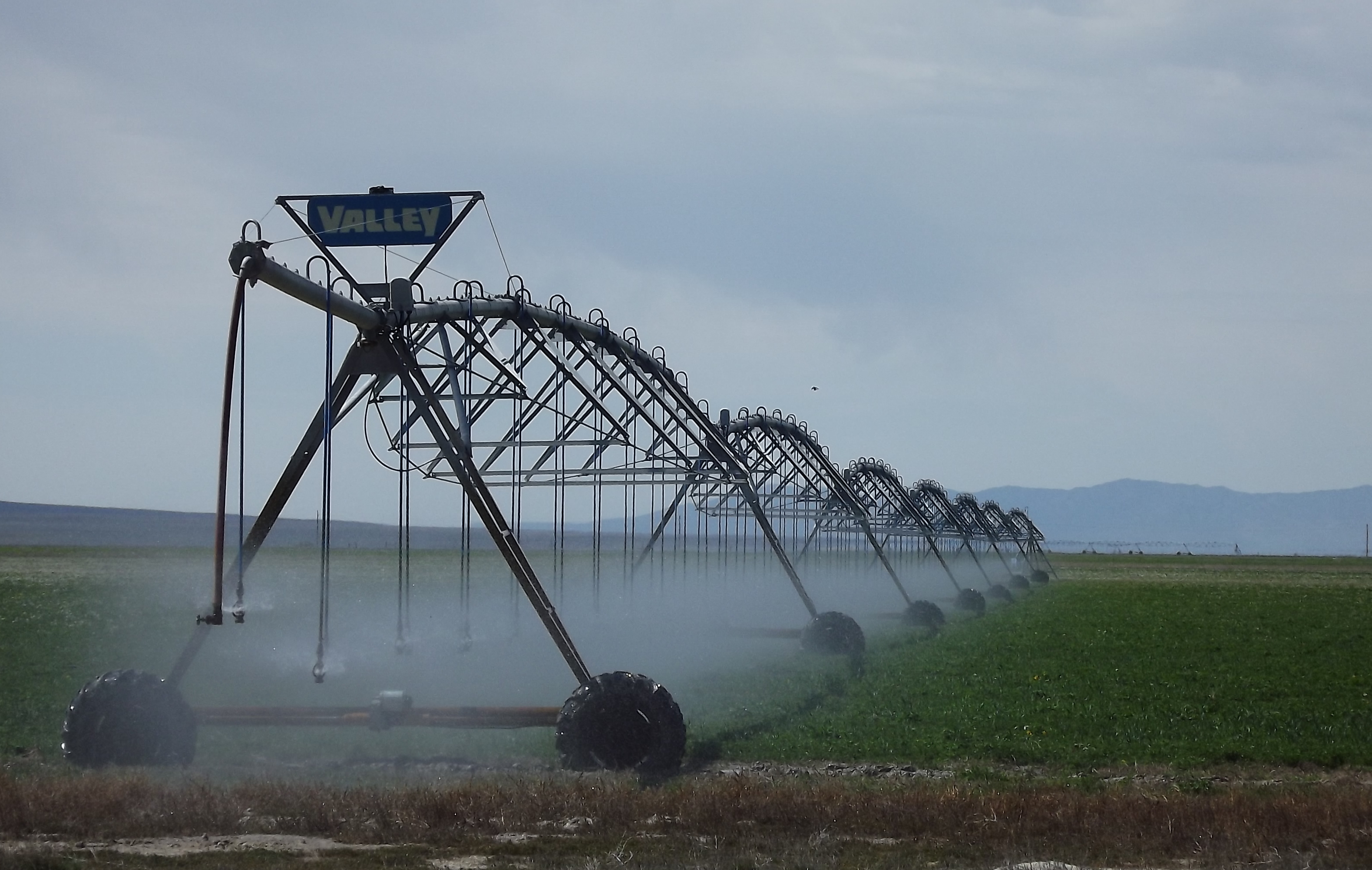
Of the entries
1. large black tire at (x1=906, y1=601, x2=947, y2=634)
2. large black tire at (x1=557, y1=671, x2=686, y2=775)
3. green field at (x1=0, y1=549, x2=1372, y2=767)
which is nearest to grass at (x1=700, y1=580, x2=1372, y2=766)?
green field at (x1=0, y1=549, x2=1372, y2=767)

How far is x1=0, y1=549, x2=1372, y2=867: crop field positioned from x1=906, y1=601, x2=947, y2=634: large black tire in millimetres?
7564

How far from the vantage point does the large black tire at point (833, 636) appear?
27.1 metres

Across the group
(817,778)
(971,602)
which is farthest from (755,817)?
(971,602)

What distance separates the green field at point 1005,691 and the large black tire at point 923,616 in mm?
576

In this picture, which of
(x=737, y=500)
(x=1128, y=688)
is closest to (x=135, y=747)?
(x=1128, y=688)

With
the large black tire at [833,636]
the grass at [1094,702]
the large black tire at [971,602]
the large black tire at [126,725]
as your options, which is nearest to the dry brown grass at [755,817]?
the large black tire at [126,725]

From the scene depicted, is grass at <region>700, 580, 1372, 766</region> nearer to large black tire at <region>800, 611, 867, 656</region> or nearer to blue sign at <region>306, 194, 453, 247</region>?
large black tire at <region>800, 611, 867, 656</region>

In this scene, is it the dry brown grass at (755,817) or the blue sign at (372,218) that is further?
the blue sign at (372,218)

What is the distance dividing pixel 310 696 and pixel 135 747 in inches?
232

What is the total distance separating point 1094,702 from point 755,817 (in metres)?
10.3

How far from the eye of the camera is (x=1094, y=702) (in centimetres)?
1959

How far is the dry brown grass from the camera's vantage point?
9.99 meters

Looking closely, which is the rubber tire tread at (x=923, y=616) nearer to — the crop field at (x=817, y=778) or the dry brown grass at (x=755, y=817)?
the crop field at (x=817, y=778)

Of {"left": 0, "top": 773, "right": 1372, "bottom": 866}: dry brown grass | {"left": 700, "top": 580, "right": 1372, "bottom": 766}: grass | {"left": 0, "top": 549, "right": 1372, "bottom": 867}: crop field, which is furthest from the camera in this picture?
{"left": 700, "top": 580, "right": 1372, "bottom": 766}: grass
